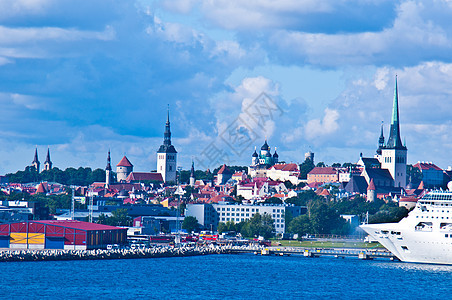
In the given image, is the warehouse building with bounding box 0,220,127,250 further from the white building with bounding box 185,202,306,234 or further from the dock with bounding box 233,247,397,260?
the white building with bounding box 185,202,306,234

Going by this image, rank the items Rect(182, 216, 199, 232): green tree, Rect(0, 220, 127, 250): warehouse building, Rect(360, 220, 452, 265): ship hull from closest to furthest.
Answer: Rect(360, 220, 452, 265): ship hull < Rect(0, 220, 127, 250): warehouse building < Rect(182, 216, 199, 232): green tree

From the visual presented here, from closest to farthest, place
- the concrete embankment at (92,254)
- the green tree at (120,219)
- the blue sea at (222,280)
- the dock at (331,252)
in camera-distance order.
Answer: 1. the blue sea at (222,280)
2. the concrete embankment at (92,254)
3. the dock at (331,252)
4. the green tree at (120,219)

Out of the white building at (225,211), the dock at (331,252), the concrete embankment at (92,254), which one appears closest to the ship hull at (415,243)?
the dock at (331,252)

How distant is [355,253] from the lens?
11294 cm

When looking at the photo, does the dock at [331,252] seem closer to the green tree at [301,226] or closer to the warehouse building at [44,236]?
the warehouse building at [44,236]

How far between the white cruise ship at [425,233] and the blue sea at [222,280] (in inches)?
56.5

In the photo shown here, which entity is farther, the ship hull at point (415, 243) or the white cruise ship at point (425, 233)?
the white cruise ship at point (425, 233)

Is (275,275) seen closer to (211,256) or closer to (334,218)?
(211,256)

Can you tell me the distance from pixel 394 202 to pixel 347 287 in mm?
113070

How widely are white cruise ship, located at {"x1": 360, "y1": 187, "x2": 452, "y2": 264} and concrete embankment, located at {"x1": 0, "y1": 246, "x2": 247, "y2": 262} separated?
2433cm

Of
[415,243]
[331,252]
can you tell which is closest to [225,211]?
[331,252]

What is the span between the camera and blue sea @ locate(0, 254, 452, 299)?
77.3 m

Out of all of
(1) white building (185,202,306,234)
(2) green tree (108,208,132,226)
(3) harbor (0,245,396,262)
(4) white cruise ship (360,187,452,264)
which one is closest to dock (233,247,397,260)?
(3) harbor (0,245,396,262)

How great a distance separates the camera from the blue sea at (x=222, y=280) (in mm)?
77312
